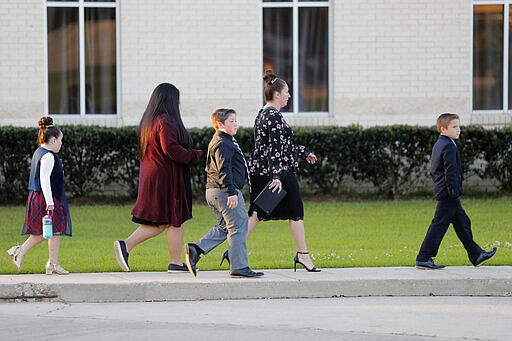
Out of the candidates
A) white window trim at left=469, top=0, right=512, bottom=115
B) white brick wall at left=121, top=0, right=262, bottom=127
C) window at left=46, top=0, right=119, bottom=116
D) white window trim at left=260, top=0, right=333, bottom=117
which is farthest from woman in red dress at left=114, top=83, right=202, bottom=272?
white window trim at left=469, top=0, right=512, bottom=115

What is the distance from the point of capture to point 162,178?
10.4 m

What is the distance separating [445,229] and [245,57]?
8.42 metres

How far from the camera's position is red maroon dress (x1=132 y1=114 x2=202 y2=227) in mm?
10344

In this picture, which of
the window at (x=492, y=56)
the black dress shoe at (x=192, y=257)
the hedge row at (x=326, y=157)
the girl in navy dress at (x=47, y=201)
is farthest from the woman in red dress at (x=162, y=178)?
the window at (x=492, y=56)

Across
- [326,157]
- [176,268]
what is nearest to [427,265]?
[176,268]

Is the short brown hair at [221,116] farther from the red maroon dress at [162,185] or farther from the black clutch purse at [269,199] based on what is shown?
the black clutch purse at [269,199]

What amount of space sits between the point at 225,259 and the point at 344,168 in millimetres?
6338

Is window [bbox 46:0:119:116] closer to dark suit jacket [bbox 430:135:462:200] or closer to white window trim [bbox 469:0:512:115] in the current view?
white window trim [bbox 469:0:512:115]

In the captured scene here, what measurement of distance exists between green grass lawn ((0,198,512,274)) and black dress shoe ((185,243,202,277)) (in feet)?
2.35

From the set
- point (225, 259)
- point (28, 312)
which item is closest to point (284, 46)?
point (225, 259)

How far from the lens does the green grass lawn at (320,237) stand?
36.7 ft

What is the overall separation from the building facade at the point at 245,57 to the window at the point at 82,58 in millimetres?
17

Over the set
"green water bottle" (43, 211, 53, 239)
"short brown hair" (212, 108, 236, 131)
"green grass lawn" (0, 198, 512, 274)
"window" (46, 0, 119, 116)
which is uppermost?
"window" (46, 0, 119, 116)

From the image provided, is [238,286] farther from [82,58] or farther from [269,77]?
[82,58]
